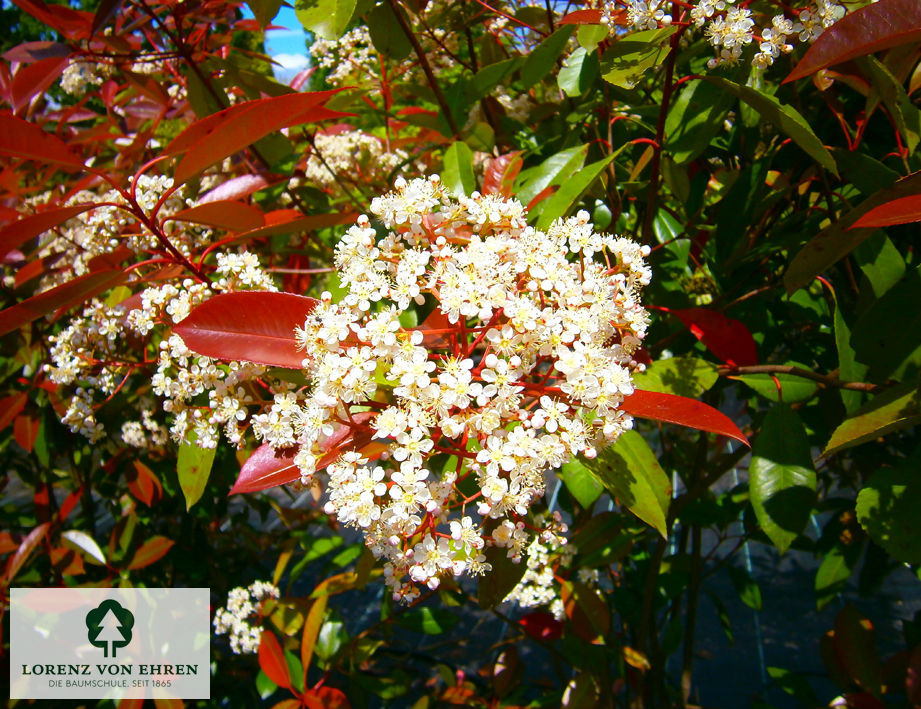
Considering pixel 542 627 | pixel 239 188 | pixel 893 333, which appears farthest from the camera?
pixel 542 627

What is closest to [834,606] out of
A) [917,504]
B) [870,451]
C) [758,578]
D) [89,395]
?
[758,578]

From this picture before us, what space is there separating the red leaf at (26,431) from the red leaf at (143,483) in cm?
28

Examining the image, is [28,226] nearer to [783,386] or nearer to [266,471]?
[266,471]

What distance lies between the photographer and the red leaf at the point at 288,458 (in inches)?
31.4

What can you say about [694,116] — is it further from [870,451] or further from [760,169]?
[870,451]

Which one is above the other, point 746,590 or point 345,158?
point 345,158

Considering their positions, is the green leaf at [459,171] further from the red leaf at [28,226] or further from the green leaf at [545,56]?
the red leaf at [28,226]

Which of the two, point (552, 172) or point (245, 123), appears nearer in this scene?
point (245, 123)

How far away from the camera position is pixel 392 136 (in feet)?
6.50

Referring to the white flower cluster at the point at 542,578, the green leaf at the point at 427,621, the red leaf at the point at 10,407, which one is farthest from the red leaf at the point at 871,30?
the red leaf at the point at 10,407

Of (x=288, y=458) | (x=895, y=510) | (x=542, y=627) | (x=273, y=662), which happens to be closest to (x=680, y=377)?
(x=895, y=510)

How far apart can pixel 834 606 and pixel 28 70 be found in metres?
3.40

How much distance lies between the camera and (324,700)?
157 cm

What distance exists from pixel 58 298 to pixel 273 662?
114cm
